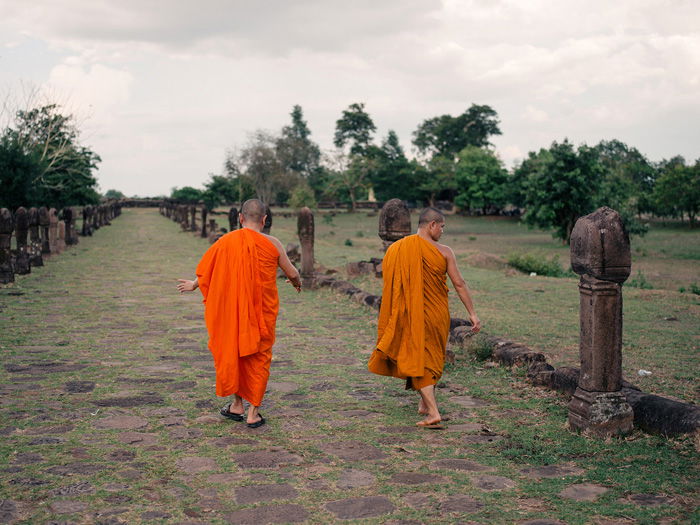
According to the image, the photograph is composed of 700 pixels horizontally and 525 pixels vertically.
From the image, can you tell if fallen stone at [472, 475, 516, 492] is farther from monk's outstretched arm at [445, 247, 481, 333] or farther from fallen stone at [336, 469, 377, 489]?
monk's outstretched arm at [445, 247, 481, 333]

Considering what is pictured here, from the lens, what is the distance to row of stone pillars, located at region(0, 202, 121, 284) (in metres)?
13.3

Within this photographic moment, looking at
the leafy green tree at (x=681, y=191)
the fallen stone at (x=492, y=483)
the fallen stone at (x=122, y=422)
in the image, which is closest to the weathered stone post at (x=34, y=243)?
the fallen stone at (x=122, y=422)

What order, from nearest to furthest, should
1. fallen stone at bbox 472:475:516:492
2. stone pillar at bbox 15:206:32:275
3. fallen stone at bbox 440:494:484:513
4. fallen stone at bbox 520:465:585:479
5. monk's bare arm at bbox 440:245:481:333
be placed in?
Answer: fallen stone at bbox 440:494:484:513 < fallen stone at bbox 472:475:516:492 < fallen stone at bbox 520:465:585:479 < monk's bare arm at bbox 440:245:481:333 < stone pillar at bbox 15:206:32:275

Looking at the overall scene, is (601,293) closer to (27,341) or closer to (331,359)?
(331,359)

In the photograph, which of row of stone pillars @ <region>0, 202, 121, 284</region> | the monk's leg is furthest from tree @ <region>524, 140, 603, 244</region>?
the monk's leg

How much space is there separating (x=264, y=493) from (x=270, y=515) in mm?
307

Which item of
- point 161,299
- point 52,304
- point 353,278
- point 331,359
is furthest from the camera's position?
point 353,278

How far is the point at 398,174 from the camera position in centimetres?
6219

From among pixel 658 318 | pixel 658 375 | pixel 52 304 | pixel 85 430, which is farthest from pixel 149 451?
pixel 658 318

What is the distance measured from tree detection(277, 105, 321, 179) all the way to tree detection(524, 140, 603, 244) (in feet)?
117

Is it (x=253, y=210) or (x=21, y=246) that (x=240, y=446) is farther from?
(x=21, y=246)

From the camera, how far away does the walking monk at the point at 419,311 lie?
532 cm

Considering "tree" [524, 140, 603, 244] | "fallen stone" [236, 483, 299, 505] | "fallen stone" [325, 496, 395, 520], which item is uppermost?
"tree" [524, 140, 603, 244]

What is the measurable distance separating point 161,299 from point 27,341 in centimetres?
400
